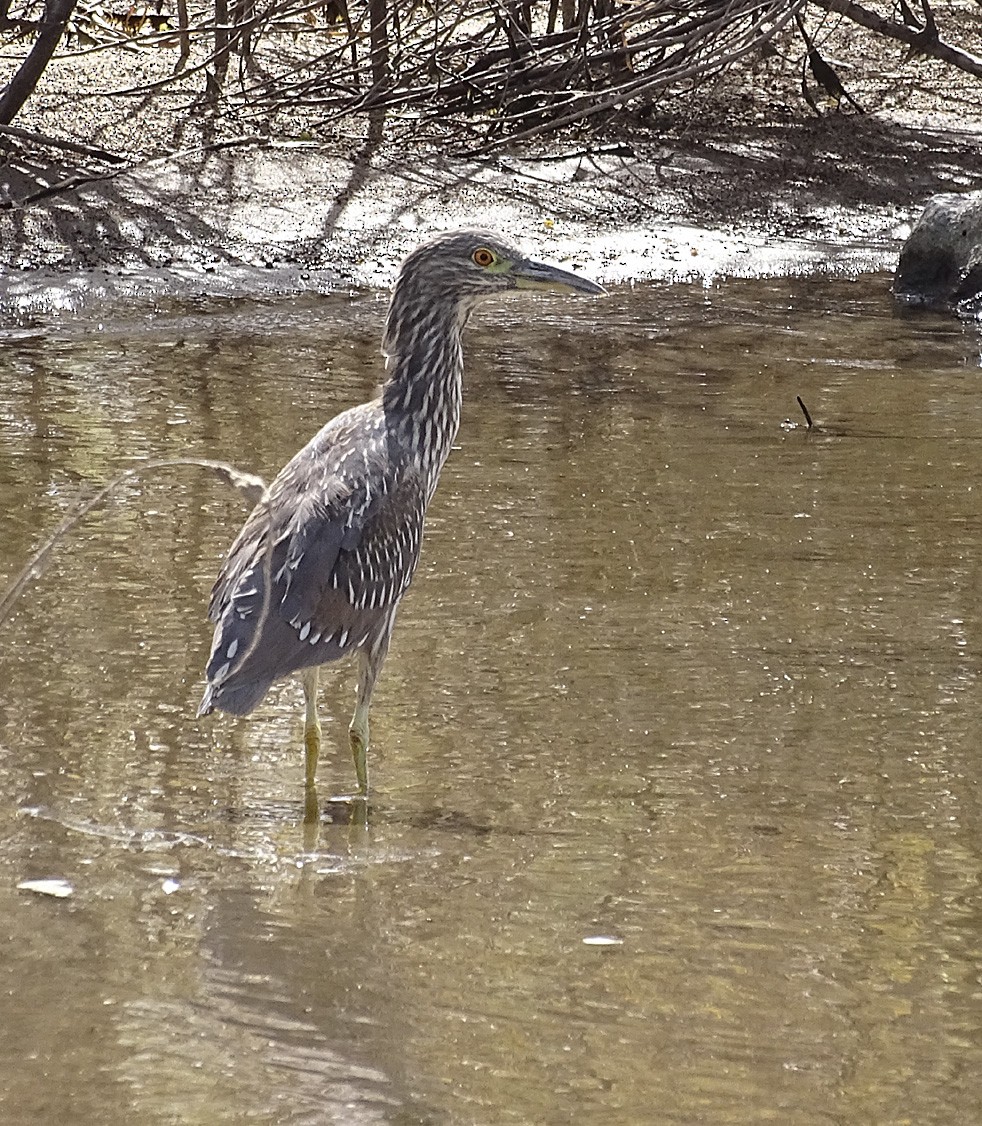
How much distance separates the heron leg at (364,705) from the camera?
4.77 meters

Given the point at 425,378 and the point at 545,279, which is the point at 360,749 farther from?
the point at 545,279

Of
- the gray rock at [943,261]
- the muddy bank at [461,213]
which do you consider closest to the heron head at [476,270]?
the muddy bank at [461,213]

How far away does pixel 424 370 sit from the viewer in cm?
514

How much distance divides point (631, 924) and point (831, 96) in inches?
460

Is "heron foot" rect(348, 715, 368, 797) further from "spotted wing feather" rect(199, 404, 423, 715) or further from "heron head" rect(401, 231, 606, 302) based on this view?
"heron head" rect(401, 231, 606, 302)

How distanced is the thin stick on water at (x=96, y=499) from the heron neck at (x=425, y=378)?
0.44 metres

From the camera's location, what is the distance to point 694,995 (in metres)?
3.78

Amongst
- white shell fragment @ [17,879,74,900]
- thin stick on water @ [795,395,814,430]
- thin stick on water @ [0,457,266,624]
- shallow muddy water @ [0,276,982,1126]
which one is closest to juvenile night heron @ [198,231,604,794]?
thin stick on water @ [0,457,266,624]

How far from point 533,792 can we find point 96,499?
1610 mm

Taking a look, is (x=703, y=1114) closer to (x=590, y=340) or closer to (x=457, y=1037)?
(x=457, y=1037)

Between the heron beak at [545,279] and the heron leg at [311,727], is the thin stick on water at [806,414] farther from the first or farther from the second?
the heron leg at [311,727]

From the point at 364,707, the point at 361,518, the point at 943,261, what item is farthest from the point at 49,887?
the point at 943,261

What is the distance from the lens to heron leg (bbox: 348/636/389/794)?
4770 mm

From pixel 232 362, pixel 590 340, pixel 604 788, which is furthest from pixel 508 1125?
pixel 590 340
